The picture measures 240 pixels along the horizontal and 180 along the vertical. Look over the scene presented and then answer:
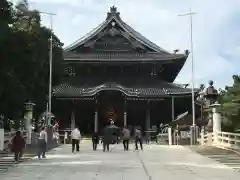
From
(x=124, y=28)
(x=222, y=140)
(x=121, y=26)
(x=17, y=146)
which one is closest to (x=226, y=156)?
(x=222, y=140)

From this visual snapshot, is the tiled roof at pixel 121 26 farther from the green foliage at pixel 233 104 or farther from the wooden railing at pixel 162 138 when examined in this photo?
the green foliage at pixel 233 104

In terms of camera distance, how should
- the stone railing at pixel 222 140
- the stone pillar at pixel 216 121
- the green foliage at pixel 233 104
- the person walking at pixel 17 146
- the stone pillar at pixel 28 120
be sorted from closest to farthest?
the person walking at pixel 17 146
the green foliage at pixel 233 104
the stone railing at pixel 222 140
the stone pillar at pixel 216 121
the stone pillar at pixel 28 120

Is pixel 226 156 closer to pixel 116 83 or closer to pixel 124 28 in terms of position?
pixel 116 83

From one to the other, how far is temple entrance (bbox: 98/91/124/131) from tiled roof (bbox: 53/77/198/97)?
1190 millimetres

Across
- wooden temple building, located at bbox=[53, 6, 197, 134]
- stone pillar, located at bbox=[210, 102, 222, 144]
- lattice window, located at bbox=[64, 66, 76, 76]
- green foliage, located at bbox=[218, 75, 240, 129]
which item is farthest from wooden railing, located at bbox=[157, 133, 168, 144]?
green foliage, located at bbox=[218, 75, 240, 129]

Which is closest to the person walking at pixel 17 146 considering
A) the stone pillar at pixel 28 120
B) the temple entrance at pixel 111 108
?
the stone pillar at pixel 28 120

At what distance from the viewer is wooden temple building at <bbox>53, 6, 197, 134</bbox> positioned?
50000mm

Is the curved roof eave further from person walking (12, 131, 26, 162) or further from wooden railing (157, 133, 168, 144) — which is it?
person walking (12, 131, 26, 162)

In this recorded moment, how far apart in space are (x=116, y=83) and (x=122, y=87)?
187cm

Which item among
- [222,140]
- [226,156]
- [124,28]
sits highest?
[124,28]

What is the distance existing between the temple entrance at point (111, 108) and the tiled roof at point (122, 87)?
1190 millimetres

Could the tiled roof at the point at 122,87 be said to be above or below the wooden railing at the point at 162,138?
above

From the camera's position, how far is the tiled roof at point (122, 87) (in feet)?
162

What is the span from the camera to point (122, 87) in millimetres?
49688
